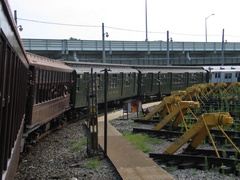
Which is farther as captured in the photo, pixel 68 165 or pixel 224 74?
pixel 224 74

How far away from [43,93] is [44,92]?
6.6 inches

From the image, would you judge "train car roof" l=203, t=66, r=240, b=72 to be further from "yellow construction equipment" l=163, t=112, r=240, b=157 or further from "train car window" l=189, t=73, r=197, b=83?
"yellow construction equipment" l=163, t=112, r=240, b=157

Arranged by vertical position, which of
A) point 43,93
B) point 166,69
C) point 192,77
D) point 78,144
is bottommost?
point 78,144

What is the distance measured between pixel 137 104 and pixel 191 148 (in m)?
9.77

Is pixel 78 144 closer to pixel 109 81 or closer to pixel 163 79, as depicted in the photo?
pixel 109 81

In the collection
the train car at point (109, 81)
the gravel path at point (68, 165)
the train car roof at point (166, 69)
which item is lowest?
the gravel path at point (68, 165)

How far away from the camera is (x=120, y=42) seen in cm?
5169

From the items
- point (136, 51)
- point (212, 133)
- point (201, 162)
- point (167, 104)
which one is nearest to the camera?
point (201, 162)

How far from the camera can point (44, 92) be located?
11250mm

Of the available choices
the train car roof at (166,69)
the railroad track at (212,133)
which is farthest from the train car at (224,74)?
the railroad track at (212,133)

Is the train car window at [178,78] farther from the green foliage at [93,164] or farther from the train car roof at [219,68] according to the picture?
the green foliage at [93,164]

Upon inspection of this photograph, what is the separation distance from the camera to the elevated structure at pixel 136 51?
47.3 meters

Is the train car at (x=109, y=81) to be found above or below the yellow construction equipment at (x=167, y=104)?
above

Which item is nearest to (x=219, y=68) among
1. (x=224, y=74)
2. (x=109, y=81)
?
(x=224, y=74)
